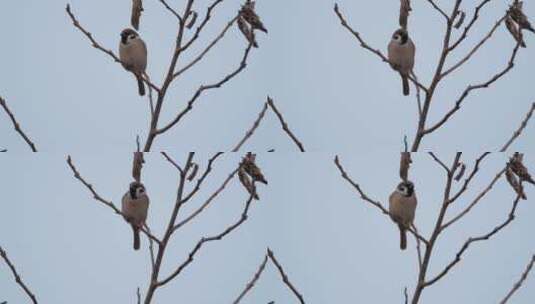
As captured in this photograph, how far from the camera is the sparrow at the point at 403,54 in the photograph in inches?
166

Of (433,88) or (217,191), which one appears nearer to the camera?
(217,191)

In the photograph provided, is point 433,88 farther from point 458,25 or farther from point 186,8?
point 186,8

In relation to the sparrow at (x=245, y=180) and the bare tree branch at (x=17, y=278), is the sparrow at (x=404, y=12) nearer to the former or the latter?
the sparrow at (x=245, y=180)

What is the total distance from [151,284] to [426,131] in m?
1.20

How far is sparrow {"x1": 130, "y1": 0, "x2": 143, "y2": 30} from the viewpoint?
3609mm

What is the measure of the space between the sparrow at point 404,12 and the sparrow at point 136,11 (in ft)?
3.53

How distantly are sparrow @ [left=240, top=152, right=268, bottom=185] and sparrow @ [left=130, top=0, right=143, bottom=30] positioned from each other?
0.82 meters

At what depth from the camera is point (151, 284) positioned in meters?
2.99

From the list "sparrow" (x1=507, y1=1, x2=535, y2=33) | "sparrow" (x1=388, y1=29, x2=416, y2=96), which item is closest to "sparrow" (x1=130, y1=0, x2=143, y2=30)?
"sparrow" (x1=388, y1=29, x2=416, y2=96)

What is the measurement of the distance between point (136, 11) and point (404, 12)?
1126mm

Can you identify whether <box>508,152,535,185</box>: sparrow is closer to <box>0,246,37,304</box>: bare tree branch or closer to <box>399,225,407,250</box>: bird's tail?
<box>399,225,407,250</box>: bird's tail

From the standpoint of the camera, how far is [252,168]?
10.2 feet

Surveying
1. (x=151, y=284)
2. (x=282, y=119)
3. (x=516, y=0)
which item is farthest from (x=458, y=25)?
(x=151, y=284)

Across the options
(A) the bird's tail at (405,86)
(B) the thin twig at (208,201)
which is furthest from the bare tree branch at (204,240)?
(A) the bird's tail at (405,86)
